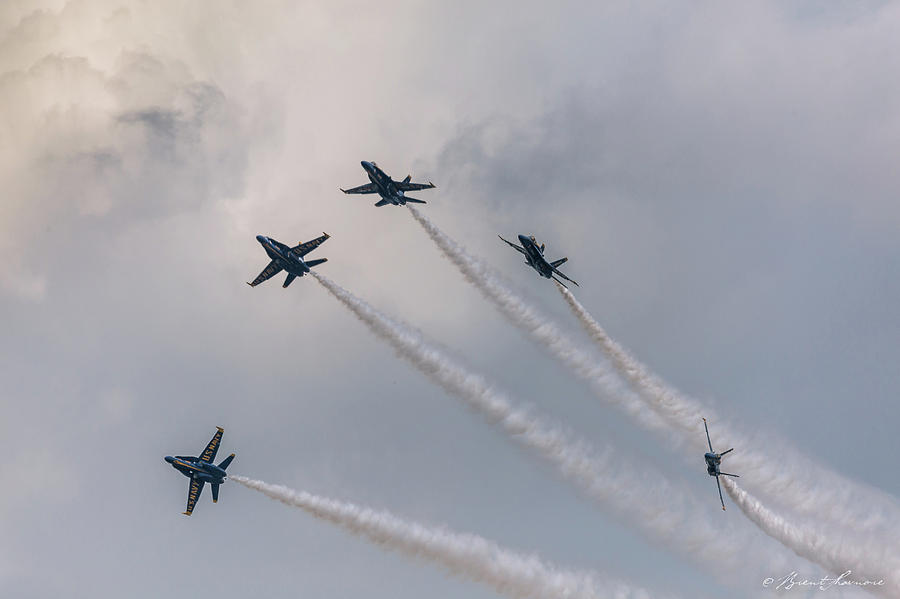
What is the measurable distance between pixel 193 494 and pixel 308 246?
36.7 m

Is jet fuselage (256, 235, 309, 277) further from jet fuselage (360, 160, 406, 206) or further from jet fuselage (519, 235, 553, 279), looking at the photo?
jet fuselage (519, 235, 553, 279)

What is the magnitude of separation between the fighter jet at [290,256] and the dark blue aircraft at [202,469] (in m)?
22.5

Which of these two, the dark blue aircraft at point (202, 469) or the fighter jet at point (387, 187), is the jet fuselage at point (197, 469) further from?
the fighter jet at point (387, 187)

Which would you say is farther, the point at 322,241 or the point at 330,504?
the point at 322,241

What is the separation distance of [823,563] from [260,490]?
219 feet

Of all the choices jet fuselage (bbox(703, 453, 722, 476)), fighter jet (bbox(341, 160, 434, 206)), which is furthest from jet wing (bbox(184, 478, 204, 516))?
jet fuselage (bbox(703, 453, 722, 476))

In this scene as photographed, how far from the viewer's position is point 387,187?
240 ft

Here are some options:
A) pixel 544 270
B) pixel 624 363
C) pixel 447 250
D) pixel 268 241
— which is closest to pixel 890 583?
pixel 624 363

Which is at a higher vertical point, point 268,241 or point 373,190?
point 373,190

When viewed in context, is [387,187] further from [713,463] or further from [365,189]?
[713,463]

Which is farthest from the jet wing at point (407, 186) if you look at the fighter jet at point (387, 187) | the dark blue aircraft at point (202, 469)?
the dark blue aircraft at point (202, 469)

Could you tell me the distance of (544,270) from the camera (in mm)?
66625

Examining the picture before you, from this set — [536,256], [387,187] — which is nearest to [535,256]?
[536,256]

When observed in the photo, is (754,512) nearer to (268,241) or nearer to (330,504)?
(330,504)
